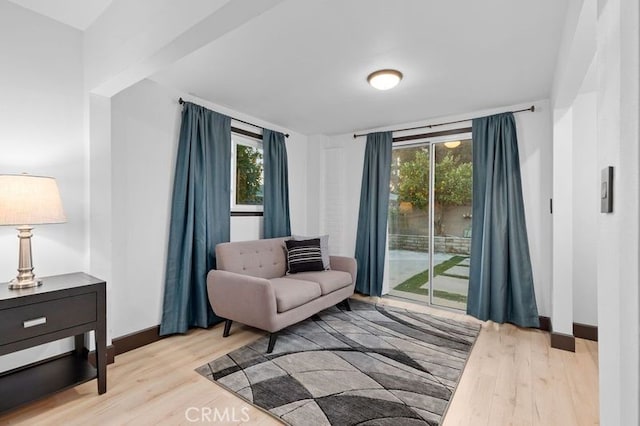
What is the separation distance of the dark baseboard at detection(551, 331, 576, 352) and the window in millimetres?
3270

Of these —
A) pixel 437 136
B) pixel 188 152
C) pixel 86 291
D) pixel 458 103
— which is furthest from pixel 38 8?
pixel 437 136

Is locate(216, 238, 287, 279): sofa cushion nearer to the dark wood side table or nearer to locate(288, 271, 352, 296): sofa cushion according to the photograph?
locate(288, 271, 352, 296): sofa cushion

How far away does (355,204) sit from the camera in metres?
4.38

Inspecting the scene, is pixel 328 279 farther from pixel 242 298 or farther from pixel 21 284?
pixel 21 284

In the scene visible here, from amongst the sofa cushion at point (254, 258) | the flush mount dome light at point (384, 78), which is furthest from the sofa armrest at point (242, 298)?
the flush mount dome light at point (384, 78)

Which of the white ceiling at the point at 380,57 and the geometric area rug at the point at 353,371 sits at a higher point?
the white ceiling at the point at 380,57

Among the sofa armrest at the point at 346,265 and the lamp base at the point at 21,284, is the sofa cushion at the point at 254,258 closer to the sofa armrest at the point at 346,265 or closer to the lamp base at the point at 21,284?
the sofa armrest at the point at 346,265

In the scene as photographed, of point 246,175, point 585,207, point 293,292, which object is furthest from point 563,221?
point 246,175

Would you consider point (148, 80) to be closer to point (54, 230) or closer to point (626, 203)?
point (54, 230)

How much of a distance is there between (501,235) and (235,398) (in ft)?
9.59

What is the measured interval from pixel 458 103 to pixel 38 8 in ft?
11.5

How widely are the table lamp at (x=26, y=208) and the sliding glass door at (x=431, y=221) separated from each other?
138 inches

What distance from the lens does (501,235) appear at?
321cm

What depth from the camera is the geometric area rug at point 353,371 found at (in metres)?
1.82
